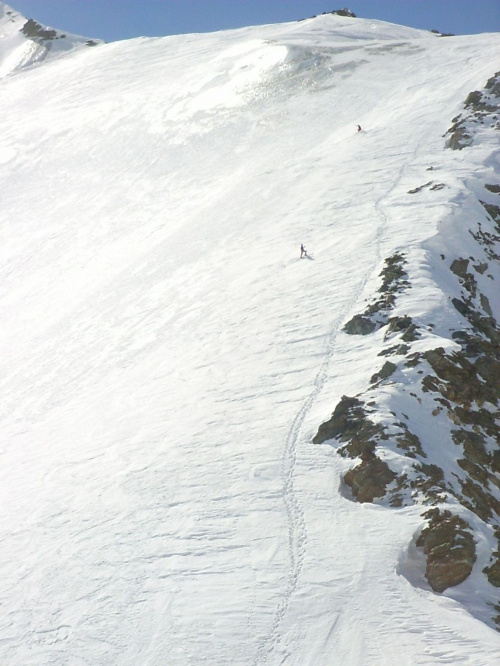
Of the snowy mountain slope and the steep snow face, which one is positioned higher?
the steep snow face

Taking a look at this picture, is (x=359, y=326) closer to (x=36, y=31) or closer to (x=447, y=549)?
(x=447, y=549)

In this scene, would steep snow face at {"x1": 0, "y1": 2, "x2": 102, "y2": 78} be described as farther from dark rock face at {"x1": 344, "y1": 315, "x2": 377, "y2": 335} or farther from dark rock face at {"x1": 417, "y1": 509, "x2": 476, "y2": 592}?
dark rock face at {"x1": 417, "y1": 509, "x2": 476, "y2": 592}

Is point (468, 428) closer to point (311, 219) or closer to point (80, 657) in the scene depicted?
point (80, 657)

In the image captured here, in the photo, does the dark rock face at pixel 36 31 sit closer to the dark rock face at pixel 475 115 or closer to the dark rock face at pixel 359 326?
the dark rock face at pixel 475 115

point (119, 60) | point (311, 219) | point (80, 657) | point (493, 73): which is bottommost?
point (80, 657)

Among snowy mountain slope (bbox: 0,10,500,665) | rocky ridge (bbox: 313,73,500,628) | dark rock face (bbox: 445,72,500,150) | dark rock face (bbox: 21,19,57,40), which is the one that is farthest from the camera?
dark rock face (bbox: 21,19,57,40)

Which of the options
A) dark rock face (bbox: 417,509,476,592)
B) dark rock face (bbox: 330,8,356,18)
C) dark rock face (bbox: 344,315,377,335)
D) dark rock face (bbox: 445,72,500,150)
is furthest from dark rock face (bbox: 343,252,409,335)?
dark rock face (bbox: 330,8,356,18)

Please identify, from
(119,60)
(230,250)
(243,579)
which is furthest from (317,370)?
(119,60)
